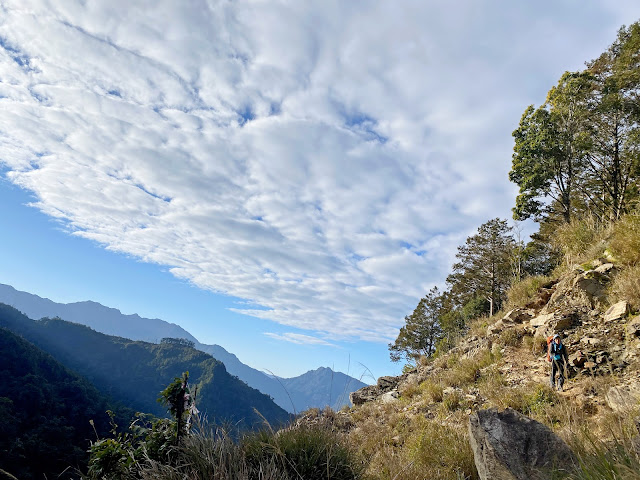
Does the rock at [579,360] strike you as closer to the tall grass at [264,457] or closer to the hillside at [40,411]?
the tall grass at [264,457]

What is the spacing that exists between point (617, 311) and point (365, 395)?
9229 mm

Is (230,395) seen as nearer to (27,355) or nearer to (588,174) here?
(27,355)

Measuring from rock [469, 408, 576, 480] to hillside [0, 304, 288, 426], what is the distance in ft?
452

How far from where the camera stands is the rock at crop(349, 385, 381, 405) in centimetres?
1340

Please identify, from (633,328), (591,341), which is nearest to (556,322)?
(591,341)

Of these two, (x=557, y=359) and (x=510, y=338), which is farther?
(x=510, y=338)

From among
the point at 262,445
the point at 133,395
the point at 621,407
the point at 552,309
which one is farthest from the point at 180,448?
the point at 133,395

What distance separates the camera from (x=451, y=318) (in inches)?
1231

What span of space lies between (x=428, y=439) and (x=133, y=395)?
150 meters

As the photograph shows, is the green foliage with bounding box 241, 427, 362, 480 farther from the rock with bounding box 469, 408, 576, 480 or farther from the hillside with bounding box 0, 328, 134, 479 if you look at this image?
the hillside with bounding box 0, 328, 134, 479

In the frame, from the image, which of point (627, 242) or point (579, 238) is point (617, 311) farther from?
point (579, 238)

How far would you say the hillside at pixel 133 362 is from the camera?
5123 inches

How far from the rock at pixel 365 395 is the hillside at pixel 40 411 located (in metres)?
39.1

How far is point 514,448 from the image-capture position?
3381 millimetres
